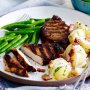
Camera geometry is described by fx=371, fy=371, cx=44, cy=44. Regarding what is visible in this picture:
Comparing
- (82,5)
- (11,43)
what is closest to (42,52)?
(11,43)

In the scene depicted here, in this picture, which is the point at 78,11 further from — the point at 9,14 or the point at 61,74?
the point at 61,74

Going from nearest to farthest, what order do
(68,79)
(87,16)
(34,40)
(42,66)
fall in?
(68,79), (42,66), (34,40), (87,16)

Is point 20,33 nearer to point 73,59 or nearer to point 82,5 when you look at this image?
point 73,59

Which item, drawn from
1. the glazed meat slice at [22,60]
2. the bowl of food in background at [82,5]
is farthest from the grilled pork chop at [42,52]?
the bowl of food in background at [82,5]

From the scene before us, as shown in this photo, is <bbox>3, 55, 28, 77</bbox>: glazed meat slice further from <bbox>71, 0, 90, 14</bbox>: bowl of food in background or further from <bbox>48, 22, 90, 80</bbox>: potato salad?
<bbox>71, 0, 90, 14</bbox>: bowl of food in background

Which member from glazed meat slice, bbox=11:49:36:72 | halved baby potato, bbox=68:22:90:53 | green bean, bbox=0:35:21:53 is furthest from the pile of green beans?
halved baby potato, bbox=68:22:90:53

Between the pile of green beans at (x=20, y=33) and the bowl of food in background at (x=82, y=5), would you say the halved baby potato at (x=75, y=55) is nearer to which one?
the pile of green beans at (x=20, y=33)

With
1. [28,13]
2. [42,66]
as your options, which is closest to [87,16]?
[28,13]
